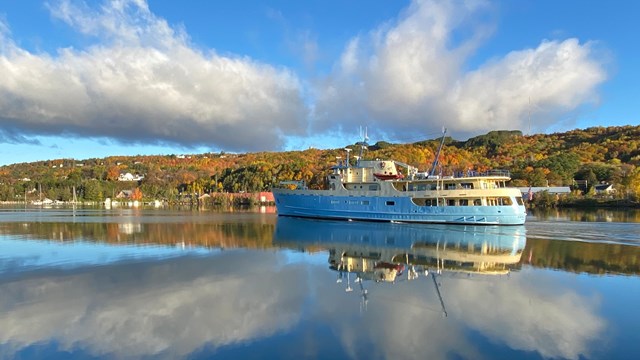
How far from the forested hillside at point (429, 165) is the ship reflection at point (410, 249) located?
62.1m

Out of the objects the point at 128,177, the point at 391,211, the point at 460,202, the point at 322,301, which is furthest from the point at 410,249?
the point at 128,177

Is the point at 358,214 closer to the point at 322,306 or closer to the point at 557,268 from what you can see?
the point at 557,268

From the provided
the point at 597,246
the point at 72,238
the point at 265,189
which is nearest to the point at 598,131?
the point at 265,189

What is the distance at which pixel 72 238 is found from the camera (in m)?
31.2

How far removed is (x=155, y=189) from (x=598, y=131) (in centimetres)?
15115

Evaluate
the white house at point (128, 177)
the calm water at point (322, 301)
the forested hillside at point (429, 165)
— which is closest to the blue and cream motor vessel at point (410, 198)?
the calm water at point (322, 301)

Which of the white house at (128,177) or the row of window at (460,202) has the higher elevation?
the white house at (128,177)

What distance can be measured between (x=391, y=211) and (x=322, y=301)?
2992cm

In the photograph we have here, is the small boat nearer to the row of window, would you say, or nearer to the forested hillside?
the row of window

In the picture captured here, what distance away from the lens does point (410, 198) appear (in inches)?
1668

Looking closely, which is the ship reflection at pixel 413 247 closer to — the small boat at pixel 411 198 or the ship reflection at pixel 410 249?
the ship reflection at pixel 410 249

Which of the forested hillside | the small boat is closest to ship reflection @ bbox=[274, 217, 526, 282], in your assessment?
the small boat

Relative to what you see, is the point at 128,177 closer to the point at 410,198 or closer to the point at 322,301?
the point at 410,198

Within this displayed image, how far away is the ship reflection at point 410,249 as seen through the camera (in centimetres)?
1866
